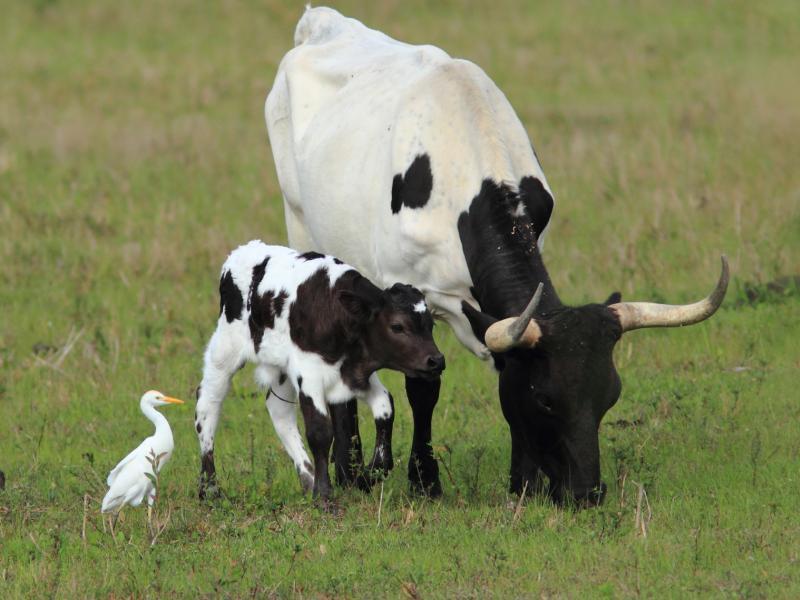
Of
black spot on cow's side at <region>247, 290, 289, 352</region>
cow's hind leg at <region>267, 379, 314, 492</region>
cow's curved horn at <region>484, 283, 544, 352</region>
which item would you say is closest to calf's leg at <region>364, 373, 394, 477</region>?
cow's hind leg at <region>267, 379, 314, 492</region>

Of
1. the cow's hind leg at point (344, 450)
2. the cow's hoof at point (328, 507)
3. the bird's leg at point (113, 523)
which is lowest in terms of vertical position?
the bird's leg at point (113, 523)

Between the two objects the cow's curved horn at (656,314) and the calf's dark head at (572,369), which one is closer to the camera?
the calf's dark head at (572,369)

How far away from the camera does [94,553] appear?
24.8 ft

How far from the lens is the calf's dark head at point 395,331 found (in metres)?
7.95

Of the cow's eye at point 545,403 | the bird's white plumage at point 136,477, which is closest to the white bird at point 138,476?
the bird's white plumage at point 136,477

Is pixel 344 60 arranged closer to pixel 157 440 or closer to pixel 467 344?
pixel 467 344

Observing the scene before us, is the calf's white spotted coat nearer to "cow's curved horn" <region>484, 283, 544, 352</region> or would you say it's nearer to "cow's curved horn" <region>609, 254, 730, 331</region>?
"cow's curved horn" <region>484, 283, 544, 352</region>

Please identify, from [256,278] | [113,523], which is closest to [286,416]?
[256,278]

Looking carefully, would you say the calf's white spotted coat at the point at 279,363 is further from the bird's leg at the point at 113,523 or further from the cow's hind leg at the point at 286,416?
the bird's leg at the point at 113,523

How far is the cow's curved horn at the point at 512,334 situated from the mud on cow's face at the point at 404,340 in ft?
1.15

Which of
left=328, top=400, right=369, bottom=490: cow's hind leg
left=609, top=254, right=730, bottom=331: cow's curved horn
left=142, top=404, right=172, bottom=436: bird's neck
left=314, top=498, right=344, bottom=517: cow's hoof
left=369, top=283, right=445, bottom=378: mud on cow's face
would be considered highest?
left=609, top=254, right=730, bottom=331: cow's curved horn

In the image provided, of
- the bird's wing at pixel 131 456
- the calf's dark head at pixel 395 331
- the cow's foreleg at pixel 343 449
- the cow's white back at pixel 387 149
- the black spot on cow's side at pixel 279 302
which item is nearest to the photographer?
the calf's dark head at pixel 395 331

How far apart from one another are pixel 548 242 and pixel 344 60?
3748 mm

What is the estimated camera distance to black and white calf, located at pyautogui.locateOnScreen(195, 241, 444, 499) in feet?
26.2
